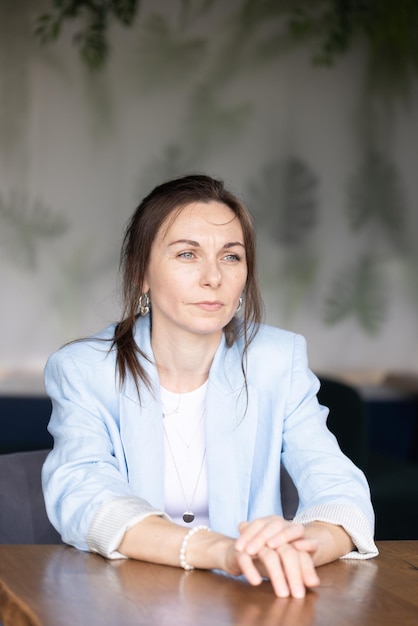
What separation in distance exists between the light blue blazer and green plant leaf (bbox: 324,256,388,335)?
9.39ft

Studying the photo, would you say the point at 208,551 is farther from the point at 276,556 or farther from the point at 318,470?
the point at 318,470

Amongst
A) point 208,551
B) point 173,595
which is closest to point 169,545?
point 208,551

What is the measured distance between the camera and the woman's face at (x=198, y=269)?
2207mm

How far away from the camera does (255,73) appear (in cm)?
499

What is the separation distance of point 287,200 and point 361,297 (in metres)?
0.64

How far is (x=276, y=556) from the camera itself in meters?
1.56

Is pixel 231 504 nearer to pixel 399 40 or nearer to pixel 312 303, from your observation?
pixel 312 303

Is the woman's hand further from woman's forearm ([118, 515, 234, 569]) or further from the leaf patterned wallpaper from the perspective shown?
the leaf patterned wallpaper

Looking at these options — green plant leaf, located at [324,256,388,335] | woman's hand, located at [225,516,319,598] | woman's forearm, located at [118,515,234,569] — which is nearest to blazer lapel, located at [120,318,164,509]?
woman's forearm, located at [118,515,234,569]

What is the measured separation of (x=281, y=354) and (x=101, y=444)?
0.49m

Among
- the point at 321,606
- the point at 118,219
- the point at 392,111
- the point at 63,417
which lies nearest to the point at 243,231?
the point at 63,417

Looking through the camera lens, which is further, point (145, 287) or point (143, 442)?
Answer: point (145, 287)

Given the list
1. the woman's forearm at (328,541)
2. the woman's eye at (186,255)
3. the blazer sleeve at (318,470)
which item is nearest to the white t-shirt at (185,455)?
the blazer sleeve at (318,470)

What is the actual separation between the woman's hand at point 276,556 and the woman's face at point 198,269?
26.2 inches
